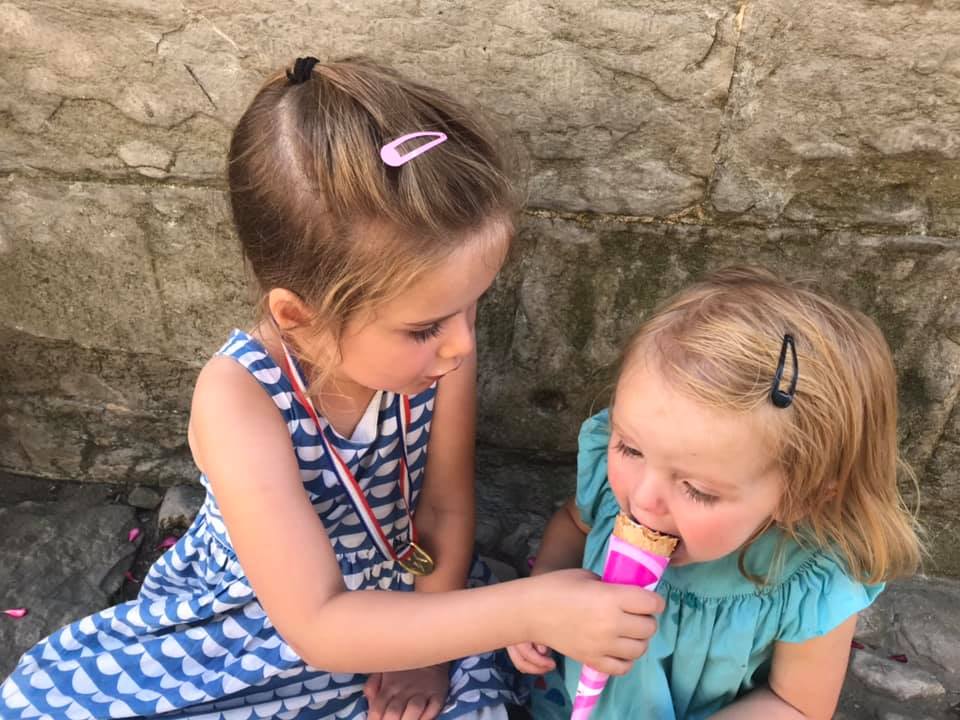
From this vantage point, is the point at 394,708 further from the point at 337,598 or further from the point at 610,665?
the point at 610,665

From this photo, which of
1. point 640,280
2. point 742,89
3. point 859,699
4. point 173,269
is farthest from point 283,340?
point 859,699

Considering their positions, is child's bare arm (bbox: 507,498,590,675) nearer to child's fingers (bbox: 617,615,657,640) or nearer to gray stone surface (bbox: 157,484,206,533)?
child's fingers (bbox: 617,615,657,640)

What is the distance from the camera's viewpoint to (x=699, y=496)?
1374 mm

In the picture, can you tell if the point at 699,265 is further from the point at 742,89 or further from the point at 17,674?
the point at 17,674

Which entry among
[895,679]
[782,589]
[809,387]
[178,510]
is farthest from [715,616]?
[178,510]

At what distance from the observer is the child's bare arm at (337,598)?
1.36 m

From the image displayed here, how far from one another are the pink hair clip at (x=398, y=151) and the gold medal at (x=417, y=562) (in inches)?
35.5

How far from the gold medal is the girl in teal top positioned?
0.35 m

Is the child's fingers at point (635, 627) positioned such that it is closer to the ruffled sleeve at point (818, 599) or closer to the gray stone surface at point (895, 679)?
the ruffled sleeve at point (818, 599)

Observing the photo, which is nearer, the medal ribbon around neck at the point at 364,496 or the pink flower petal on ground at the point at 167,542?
the medal ribbon around neck at the point at 364,496

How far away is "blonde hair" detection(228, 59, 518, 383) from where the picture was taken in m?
1.35

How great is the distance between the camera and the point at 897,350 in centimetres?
192

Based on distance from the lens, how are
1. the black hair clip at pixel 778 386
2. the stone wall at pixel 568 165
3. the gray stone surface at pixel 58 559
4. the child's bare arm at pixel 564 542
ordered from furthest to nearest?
the gray stone surface at pixel 58 559, the child's bare arm at pixel 564 542, the stone wall at pixel 568 165, the black hair clip at pixel 778 386

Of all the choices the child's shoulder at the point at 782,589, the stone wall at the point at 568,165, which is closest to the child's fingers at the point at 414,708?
the child's shoulder at the point at 782,589
